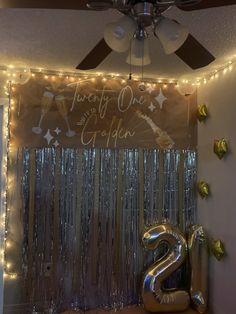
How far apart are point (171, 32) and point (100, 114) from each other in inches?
71.4

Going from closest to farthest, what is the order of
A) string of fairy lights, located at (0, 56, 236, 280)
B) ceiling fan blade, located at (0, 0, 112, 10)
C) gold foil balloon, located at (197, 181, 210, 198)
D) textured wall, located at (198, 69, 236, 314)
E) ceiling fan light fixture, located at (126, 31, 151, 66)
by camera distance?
ceiling fan blade, located at (0, 0, 112, 10) < ceiling fan light fixture, located at (126, 31, 151, 66) < textured wall, located at (198, 69, 236, 314) < string of fairy lights, located at (0, 56, 236, 280) < gold foil balloon, located at (197, 181, 210, 198)

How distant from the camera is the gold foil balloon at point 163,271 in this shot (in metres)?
2.91

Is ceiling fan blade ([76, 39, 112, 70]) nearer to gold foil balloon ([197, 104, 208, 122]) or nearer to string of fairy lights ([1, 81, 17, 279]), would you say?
string of fairy lights ([1, 81, 17, 279])

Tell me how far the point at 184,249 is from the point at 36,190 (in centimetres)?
142

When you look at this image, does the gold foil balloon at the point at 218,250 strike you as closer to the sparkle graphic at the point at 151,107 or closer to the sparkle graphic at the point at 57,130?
the sparkle graphic at the point at 151,107

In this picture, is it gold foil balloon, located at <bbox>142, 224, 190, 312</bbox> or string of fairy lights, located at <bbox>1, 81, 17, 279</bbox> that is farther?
gold foil balloon, located at <bbox>142, 224, 190, 312</bbox>

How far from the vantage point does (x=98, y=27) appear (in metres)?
2.08

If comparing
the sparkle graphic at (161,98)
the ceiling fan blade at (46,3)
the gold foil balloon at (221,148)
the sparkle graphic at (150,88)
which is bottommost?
the gold foil balloon at (221,148)

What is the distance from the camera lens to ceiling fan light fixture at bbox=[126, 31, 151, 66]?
143 centimetres

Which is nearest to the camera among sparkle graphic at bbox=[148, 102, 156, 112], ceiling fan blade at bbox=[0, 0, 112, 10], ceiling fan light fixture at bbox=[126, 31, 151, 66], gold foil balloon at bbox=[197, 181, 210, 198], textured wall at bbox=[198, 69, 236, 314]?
ceiling fan blade at bbox=[0, 0, 112, 10]

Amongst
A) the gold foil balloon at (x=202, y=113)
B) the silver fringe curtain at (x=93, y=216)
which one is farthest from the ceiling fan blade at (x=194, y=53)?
the silver fringe curtain at (x=93, y=216)

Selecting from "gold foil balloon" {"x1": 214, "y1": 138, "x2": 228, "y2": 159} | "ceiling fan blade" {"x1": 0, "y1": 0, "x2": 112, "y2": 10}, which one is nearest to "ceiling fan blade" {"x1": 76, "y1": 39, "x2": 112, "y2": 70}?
"ceiling fan blade" {"x1": 0, "y1": 0, "x2": 112, "y2": 10}

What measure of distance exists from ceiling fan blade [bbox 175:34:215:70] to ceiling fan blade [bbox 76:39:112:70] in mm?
346

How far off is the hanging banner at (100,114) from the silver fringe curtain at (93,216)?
0.10 metres
